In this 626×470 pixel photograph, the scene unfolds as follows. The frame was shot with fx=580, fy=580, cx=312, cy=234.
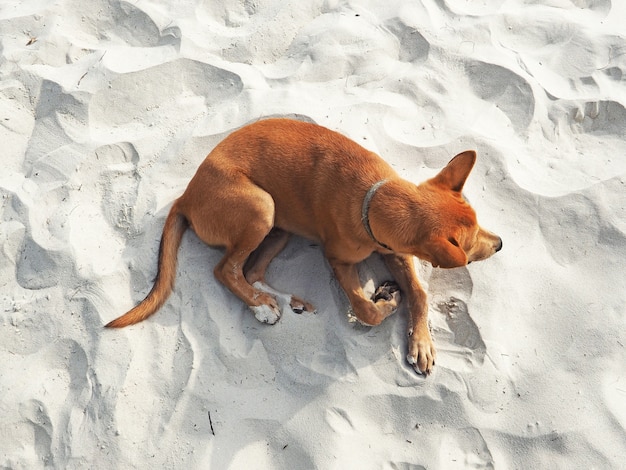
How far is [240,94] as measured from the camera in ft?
14.5

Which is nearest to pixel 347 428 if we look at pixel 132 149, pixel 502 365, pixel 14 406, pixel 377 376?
pixel 377 376

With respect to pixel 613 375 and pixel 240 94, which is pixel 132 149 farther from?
pixel 613 375

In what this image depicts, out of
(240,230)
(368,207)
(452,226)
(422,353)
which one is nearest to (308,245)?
(240,230)

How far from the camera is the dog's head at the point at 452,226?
2.88m

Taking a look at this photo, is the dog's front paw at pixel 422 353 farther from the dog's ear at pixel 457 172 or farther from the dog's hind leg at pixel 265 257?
the dog's ear at pixel 457 172

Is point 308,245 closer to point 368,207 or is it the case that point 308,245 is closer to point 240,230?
point 240,230

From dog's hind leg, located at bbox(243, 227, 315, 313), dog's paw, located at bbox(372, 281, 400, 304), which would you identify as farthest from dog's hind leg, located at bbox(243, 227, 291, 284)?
dog's paw, located at bbox(372, 281, 400, 304)

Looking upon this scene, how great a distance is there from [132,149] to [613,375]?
3.45 m

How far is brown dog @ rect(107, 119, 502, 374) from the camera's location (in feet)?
10.9

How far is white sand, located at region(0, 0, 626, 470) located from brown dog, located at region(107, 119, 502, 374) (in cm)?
Answer: 12

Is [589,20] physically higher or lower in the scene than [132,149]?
higher

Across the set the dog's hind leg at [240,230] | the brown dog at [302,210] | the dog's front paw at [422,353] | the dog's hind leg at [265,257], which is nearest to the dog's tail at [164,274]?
the brown dog at [302,210]

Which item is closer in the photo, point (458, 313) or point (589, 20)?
point (458, 313)

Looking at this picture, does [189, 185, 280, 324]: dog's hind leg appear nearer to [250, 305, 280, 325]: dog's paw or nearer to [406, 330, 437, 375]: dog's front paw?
[250, 305, 280, 325]: dog's paw
